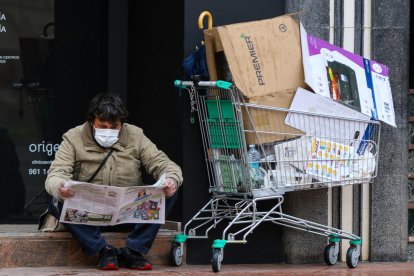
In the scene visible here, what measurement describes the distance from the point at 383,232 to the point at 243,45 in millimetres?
2088

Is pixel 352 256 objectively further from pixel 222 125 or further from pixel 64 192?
pixel 64 192

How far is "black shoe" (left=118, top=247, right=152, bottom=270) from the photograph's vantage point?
742 cm

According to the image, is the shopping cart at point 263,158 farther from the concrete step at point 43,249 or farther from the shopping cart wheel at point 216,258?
the concrete step at point 43,249

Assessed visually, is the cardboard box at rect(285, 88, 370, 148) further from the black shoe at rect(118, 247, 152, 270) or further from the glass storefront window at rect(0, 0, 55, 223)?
the glass storefront window at rect(0, 0, 55, 223)

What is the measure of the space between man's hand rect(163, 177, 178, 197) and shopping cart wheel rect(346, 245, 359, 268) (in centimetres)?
155

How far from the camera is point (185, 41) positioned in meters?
7.95

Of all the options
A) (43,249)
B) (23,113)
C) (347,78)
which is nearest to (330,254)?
(347,78)

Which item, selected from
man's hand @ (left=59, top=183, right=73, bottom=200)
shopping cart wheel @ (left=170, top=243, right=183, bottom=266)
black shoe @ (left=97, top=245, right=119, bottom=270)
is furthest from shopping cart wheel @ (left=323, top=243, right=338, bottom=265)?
man's hand @ (left=59, top=183, right=73, bottom=200)

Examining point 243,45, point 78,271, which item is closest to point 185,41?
point 243,45

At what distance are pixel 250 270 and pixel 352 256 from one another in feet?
2.70

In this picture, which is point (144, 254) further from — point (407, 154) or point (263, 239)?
point (407, 154)

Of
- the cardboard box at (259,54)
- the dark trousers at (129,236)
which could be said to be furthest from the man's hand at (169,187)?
the cardboard box at (259,54)

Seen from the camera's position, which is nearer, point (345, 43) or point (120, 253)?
point (120, 253)

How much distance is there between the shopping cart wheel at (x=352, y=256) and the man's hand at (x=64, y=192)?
2.29 metres
